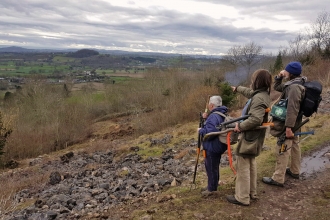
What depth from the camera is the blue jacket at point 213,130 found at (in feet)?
16.7

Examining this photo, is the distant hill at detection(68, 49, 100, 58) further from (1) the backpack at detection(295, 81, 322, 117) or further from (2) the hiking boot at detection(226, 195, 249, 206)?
(1) the backpack at detection(295, 81, 322, 117)

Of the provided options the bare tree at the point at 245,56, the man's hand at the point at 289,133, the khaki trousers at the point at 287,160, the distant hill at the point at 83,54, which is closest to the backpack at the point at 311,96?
the man's hand at the point at 289,133

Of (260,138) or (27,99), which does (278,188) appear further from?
(27,99)

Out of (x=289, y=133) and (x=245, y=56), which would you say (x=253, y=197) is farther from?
(x=245, y=56)

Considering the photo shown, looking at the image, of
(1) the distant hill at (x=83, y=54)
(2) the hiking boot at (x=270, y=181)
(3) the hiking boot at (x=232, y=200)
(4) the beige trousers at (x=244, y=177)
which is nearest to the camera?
(4) the beige trousers at (x=244, y=177)

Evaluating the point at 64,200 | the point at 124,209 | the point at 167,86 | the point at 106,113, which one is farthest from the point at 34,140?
the point at 124,209

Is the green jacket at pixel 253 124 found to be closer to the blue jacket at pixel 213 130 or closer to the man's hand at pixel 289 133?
the blue jacket at pixel 213 130

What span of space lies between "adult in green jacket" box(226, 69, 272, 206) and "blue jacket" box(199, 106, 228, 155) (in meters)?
0.35

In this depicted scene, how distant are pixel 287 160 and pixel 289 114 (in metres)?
1.14

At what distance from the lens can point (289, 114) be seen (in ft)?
17.0

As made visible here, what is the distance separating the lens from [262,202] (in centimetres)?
545

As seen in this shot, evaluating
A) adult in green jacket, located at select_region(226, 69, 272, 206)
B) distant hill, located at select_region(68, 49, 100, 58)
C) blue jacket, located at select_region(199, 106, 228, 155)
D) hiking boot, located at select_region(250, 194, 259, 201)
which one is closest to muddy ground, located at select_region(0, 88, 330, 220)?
hiking boot, located at select_region(250, 194, 259, 201)

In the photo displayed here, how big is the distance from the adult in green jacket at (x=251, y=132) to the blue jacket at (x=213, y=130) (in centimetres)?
35

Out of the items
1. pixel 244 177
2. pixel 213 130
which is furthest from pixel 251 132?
pixel 244 177
